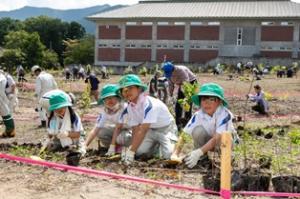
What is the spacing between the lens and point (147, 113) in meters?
5.60

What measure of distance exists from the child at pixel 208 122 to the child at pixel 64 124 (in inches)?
50.1

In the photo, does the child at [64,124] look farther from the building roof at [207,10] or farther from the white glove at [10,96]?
the building roof at [207,10]

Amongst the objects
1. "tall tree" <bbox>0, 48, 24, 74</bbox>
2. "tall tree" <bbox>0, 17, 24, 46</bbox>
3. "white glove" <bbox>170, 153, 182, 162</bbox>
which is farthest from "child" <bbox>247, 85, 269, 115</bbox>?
"tall tree" <bbox>0, 17, 24, 46</bbox>

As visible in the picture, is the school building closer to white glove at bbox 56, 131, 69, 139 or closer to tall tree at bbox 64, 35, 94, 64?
tall tree at bbox 64, 35, 94, 64

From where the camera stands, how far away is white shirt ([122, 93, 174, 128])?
5.61 metres

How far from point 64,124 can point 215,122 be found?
1751 millimetres

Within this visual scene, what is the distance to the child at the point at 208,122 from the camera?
5.18 metres

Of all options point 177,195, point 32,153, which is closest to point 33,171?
point 32,153

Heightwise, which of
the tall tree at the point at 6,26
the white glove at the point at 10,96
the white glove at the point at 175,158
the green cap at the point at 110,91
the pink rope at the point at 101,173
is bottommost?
the pink rope at the point at 101,173

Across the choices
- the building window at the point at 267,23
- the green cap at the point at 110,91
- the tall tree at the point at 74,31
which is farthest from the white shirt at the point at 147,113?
the tall tree at the point at 74,31

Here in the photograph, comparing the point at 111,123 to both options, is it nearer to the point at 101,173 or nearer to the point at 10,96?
the point at 101,173

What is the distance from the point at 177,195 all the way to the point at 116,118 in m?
2.28

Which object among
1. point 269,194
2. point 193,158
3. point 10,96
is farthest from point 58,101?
point 10,96

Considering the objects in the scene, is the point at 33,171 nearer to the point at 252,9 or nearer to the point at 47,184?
the point at 47,184
